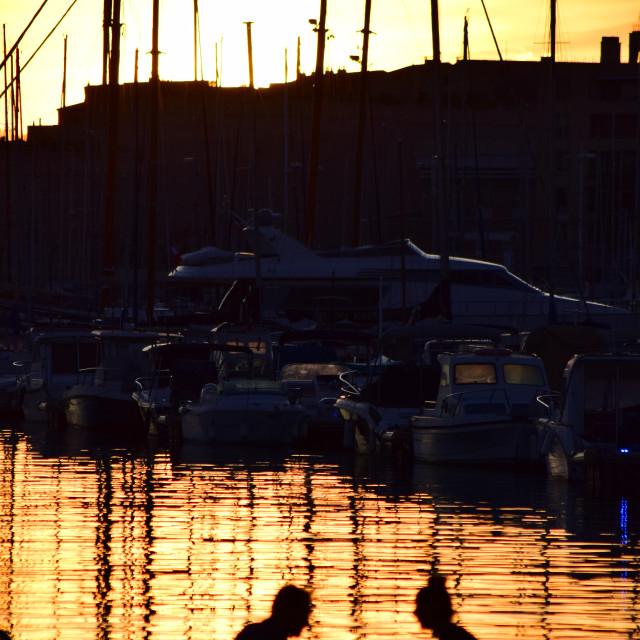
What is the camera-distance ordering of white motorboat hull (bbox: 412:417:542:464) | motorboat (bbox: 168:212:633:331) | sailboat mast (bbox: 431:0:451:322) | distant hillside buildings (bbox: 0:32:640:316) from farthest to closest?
distant hillside buildings (bbox: 0:32:640:316)
motorboat (bbox: 168:212:633:331)
sailboat mast (bbox: 431:0:451:322)
white motorboat hull (bbox: 412:417:542:464)

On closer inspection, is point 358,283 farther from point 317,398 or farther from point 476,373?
point 476,373

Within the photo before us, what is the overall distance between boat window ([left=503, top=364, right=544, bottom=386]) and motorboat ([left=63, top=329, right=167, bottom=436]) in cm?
939

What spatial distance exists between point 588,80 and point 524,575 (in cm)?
8229

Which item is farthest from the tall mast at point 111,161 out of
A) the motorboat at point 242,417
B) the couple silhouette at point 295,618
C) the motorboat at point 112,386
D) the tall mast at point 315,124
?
the couple silhouette at point 295,618

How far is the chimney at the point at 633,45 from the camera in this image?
9254 cm

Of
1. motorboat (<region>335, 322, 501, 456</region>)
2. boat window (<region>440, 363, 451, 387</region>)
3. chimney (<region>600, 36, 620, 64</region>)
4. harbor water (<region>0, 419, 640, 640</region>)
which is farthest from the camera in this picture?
chimney (<region>600, 36, 620, 64</region>)

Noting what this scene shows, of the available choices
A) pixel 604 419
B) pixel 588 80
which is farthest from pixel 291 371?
pixel 588 80

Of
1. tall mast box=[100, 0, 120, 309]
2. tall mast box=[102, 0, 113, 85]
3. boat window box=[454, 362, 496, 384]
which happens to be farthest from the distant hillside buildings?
boat window box=[454, 362, 496, 384]

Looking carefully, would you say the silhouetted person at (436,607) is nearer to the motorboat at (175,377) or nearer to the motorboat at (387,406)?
the motorboat at (387,406)

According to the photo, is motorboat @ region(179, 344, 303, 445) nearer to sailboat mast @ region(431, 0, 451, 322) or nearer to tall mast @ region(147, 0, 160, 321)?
sailboat mast @ region(431, 0, 451, 322)

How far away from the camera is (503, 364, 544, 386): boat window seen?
23.6m

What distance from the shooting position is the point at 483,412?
888 inches

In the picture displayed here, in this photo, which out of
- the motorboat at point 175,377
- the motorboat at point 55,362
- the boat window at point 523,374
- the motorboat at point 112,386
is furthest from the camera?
the motorboat at point 55,362

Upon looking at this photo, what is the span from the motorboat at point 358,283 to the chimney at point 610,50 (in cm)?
5549
